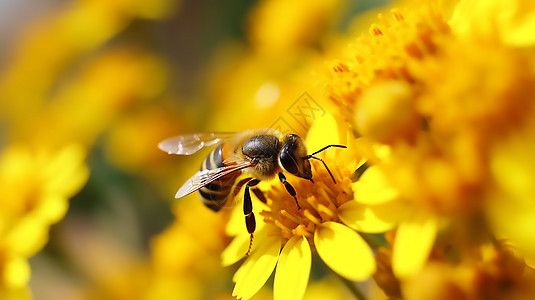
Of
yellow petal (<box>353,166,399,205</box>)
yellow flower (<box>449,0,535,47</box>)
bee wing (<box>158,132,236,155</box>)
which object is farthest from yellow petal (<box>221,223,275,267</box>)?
yellow flower (<box>449,0,535,47</box>)

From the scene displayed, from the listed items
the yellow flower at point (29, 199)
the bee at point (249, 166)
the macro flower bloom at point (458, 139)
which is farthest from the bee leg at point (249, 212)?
the yellow flower at point (29, 199)

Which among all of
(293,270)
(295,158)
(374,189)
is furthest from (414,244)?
(295,158)

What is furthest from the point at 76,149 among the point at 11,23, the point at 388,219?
the point at 11,23

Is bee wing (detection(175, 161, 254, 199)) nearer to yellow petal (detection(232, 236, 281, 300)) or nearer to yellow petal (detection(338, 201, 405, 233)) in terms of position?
yellow petal (detection(232, 236, 281, 300))

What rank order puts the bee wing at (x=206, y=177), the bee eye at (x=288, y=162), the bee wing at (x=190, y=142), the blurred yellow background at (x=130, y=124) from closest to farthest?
the bee eye at (x=288, y=162), the bee wing at (x=206, y=177), the bee wing at (x=190, y=142), the blurred yellow background at (x=130, y=124)

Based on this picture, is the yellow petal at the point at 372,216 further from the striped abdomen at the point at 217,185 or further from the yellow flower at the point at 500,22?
the striped abdomen at the point at 217,185

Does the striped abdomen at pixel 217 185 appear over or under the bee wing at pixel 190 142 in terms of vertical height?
under

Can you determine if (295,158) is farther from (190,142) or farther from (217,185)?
(190,142)
